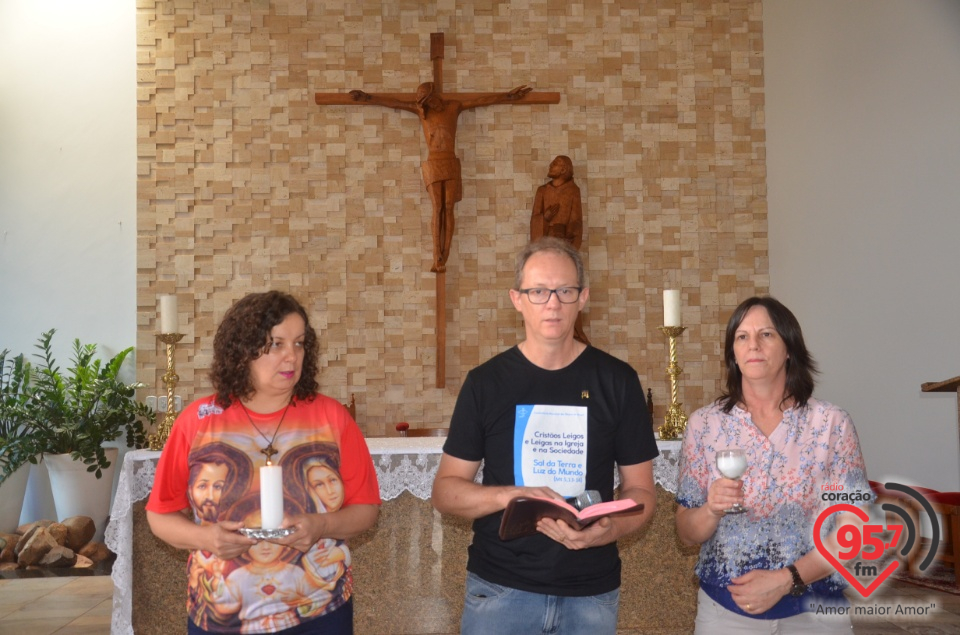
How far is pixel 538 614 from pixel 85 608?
3.49 metres

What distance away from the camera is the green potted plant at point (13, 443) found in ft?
18.2

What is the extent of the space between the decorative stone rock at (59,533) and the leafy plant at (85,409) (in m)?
0.39

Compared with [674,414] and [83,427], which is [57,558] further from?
[674,414]

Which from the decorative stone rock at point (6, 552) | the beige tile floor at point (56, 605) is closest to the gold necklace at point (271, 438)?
the beige tile floor at point (56, 605)

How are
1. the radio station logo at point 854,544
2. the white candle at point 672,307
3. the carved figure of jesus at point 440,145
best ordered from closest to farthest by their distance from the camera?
the radio station logo at point 854,544 → the white candle at point 672,307 → the carved figure of jesus at point 440,145

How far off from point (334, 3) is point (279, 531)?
5288 mm

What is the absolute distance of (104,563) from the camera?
5543mm

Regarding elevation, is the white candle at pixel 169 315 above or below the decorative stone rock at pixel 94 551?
above

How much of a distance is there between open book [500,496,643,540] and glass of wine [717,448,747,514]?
0.25m

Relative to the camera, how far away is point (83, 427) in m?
5.63

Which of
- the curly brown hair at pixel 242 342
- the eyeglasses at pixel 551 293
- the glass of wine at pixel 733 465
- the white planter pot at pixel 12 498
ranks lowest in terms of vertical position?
the white planter pot at pixel 12 498

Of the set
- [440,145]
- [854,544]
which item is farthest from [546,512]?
[440,145]

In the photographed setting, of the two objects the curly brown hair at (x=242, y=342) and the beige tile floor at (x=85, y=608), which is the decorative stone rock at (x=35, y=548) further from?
the curly brown hair at (x=242, y=342)

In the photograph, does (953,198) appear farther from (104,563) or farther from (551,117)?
(104,563)
